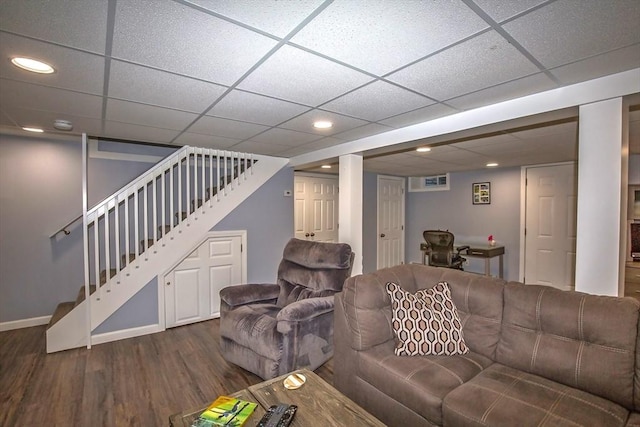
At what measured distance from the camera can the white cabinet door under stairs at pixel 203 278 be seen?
3.64 metres

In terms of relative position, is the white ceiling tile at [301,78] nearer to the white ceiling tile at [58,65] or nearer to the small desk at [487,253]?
the white ceiling tile at [58,65]

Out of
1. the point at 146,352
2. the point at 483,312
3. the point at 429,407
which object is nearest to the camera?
the point at 429,407

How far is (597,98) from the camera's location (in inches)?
72.6

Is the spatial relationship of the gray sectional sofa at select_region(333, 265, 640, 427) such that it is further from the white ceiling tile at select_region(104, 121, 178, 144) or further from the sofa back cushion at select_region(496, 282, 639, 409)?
the white ceiling tile at select_region(104, 121, 178, 144)

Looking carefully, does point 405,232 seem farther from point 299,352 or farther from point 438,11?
point 438,11

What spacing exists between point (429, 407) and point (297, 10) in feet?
6.28

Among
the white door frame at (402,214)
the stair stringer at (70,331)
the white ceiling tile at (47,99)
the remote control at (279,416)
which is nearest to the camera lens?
the remote control at (279,416)

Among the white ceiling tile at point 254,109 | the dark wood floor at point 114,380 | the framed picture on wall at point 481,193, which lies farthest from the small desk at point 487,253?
the white ceiling tile at point 254,109

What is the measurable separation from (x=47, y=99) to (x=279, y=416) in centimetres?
258

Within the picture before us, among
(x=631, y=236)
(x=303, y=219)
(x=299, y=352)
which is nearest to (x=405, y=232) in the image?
(x=303, y=219)

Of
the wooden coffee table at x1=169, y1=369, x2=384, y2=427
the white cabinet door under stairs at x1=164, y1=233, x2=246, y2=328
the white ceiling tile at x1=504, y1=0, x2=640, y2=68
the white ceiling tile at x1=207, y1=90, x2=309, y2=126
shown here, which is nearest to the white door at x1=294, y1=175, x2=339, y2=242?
the white cabinet door under stairs at x1=164, y1=233, x2=246, y2=328

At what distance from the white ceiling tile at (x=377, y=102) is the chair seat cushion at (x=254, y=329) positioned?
1766 millimetres

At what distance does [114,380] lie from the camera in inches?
98.5

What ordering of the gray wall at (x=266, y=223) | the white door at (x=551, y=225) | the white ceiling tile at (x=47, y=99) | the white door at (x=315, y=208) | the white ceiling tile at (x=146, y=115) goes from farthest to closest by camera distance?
the white door at (x=315, y=208)
the white door at (x=551, y=225)
the gray wall at (x=266, y=223)
the white ceiling tile at (x=146, y=115)
the white ceiling tile at (x=47, y=99)
